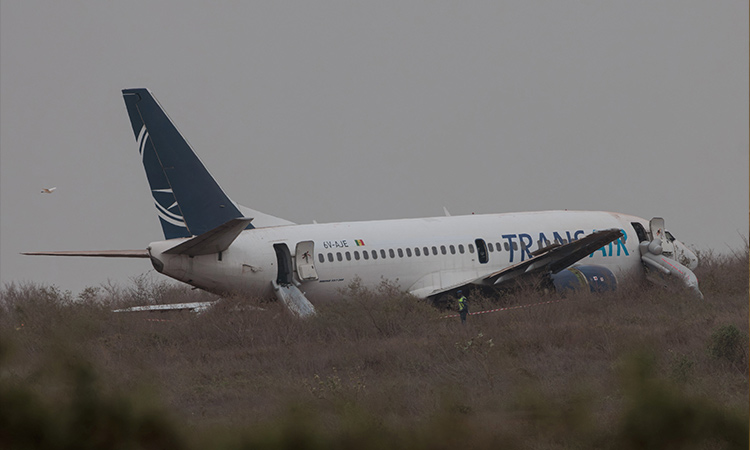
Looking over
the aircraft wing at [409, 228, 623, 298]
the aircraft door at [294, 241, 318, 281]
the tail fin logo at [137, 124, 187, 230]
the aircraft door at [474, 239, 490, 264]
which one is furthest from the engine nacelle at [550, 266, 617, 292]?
the tail fin logo at [137, 124, 187, 230]

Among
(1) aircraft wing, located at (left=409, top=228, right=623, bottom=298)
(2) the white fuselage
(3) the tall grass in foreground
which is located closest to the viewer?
(3) the tall grass in foreground

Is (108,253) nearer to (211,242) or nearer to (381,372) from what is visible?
(211,242)

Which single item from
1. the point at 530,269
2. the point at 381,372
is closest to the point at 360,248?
the point at 530,269

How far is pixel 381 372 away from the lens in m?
17.9

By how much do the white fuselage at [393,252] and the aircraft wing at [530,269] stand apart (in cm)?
7

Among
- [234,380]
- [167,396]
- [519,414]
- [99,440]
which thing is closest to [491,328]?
[234,380]

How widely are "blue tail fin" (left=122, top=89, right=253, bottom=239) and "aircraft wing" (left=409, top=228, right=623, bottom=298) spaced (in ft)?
21.7

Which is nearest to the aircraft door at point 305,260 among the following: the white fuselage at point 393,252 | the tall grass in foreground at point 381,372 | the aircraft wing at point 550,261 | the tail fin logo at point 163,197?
the white fuselage at point 393,252

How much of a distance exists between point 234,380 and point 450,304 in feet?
36.6

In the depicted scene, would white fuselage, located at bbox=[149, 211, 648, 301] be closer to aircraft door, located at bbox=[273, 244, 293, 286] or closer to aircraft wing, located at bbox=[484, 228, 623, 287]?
aircraft door, located at bbox=[273, 244, 293, 286]

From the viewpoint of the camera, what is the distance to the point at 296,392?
15.0m

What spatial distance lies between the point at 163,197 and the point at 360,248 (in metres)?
5.52

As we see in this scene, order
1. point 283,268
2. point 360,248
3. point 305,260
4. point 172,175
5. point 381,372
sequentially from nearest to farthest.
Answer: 1. point 381,372
2. point 172,175
3. point 283,268
4. point 305,260
5. point 360,248

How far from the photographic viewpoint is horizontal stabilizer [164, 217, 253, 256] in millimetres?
22781
